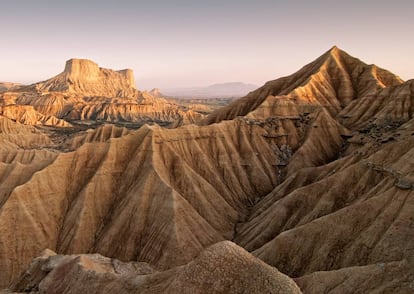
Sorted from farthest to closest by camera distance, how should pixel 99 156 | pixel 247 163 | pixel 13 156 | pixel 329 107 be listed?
pixel 329 107, pixel 13 156, pixel 247 163, pixel 99 156

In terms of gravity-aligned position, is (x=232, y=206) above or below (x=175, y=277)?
below

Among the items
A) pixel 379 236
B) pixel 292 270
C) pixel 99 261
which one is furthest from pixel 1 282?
pixel 379 236

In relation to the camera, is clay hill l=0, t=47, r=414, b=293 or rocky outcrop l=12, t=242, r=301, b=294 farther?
clay hill l=0, t=47, r=414, b=293

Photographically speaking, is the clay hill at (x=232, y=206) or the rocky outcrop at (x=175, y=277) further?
the clay hill at (x=232, y=206)

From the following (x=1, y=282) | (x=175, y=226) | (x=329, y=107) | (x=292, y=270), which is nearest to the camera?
(x=292, y=270)

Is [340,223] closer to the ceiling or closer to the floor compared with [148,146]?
closer to the floor

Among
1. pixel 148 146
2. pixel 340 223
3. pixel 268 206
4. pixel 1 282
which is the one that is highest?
pixel 148 146

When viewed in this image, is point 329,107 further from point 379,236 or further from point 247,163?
point 379,236

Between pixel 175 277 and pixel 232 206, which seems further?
pixel 232 206
